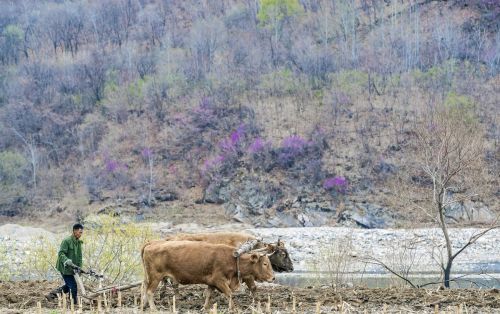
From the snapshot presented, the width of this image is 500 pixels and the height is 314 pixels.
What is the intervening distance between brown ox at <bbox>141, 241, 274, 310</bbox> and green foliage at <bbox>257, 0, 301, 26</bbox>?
2978 inches

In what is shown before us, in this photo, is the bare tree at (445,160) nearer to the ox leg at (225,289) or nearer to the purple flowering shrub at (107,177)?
the ox leg at (225,289)

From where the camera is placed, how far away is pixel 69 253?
1468 centimetres

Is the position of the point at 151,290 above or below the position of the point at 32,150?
below

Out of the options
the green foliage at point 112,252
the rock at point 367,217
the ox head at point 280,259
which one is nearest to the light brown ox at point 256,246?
the ox head at point 280,259

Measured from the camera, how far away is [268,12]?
8925cm

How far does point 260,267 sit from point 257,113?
50621 mm

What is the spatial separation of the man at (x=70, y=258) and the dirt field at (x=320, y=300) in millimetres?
529

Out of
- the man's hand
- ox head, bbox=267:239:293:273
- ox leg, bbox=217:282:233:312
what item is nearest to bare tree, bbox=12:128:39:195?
ox head, bbox=267:239:293:273

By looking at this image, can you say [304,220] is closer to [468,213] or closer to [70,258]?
[468,213]

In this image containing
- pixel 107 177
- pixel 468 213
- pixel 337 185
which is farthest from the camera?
pixel 107 177

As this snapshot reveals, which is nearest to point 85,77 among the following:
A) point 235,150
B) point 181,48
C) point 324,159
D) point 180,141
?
point 181,48

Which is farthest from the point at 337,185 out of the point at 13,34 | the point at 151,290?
the point at 13,34

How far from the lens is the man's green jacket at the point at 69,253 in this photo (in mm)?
14500

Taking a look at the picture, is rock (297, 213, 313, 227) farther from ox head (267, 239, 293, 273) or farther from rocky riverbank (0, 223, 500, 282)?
ox head (267, 239, 293, 273)
